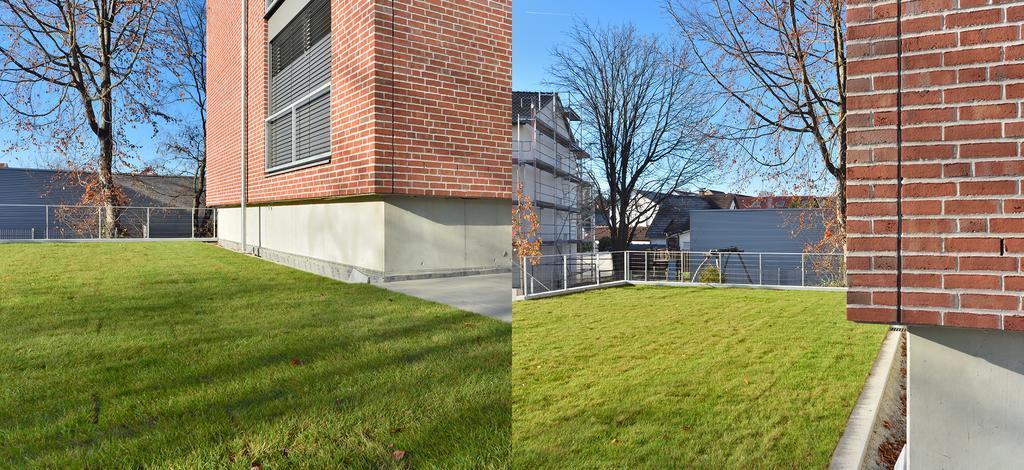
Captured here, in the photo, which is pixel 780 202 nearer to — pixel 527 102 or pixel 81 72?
pixel 527 102

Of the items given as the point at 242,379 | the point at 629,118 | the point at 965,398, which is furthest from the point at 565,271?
the point at 965,398

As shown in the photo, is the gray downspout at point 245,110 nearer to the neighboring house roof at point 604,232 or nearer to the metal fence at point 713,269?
the metal fence at point 713,269

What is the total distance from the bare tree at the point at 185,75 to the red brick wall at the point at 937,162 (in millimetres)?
3495

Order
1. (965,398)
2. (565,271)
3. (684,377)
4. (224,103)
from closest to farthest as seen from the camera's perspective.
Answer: (965,398) → (565,271) → (684,377) → (224,103)

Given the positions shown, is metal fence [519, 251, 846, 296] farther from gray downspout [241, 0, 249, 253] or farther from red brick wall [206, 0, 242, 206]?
gray downspout [241, 0, 249, 253]

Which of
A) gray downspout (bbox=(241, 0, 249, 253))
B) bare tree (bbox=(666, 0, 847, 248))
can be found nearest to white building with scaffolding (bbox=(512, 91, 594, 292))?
bare tree (bbox=(666, 0, 847, 248))

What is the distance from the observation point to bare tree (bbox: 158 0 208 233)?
342 centimetres

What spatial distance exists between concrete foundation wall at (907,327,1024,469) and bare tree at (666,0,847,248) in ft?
11.2

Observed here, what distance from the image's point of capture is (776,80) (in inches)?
203

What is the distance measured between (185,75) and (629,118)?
2.84m

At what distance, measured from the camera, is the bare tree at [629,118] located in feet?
10.4

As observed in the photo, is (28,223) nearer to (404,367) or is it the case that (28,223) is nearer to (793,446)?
(404,367)

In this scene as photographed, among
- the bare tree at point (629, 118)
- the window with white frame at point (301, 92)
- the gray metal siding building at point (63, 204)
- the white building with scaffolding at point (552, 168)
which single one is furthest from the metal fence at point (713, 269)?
the gray metal siding building at point (63, 204)

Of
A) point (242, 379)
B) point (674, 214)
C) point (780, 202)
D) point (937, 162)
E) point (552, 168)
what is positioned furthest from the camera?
point (780, 202)
